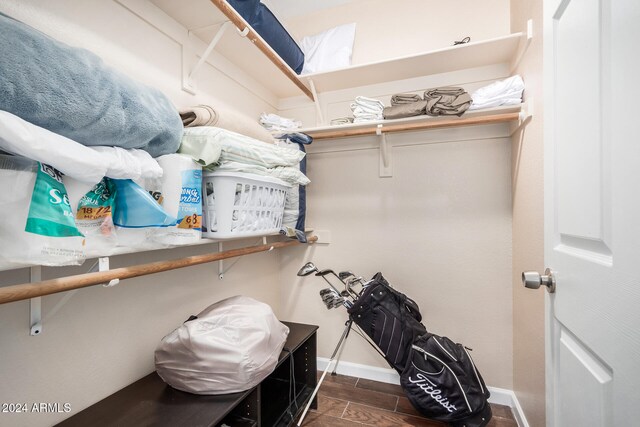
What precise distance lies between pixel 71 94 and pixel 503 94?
1.78 metres

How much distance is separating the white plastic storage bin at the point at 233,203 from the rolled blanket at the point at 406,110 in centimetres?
86

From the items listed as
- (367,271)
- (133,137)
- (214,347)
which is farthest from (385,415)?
(133,137)

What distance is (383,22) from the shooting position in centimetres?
197

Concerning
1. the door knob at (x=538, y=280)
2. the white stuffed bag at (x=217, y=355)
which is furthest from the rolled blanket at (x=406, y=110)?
the white stuffed bag at (x=217, y=355)

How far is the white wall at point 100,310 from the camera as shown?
0.81m

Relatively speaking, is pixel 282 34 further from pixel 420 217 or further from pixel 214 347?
pixel 214 347

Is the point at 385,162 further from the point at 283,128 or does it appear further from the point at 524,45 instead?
the point at 524,45

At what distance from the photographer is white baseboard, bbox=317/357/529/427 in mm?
1607

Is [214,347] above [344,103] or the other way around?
the other way around

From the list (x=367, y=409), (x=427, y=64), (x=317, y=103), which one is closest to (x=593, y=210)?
(x=427, y=64)

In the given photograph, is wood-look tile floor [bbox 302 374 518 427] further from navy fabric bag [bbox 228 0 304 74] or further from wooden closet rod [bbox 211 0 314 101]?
navy fabric bag [bbox 228 0 304 74]

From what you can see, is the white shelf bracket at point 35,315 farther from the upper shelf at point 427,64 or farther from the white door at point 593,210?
the upper shelf at point 427,64

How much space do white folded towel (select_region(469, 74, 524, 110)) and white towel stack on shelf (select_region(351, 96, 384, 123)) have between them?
52 centimetres

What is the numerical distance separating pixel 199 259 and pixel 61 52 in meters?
0.73
